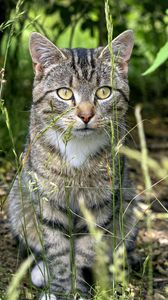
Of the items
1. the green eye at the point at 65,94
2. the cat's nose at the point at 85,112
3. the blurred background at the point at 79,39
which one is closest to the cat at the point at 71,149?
the green eye at the point at 65,94

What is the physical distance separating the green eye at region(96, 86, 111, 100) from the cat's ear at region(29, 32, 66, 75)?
281 mm

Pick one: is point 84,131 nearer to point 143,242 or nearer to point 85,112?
point 85,112

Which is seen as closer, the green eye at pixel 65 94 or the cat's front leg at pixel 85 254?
the green eye at pixel 65 94

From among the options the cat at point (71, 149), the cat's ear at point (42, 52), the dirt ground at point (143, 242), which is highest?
the cat's ear at point (42, 52)

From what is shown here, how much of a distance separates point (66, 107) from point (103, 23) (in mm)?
2622

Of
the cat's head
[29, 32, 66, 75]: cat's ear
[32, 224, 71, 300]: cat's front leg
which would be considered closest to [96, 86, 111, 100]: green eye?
the cat's head

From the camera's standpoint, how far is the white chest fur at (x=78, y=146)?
3.40 m

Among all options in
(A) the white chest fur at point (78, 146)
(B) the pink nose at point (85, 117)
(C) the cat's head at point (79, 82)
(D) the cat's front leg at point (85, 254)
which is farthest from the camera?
(D) the cat's front leg at point (85, 254)

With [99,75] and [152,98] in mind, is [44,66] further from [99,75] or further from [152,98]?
[152,98]

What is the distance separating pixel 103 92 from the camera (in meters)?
3.37

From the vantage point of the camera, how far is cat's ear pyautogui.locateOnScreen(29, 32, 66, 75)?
3404 millimetres

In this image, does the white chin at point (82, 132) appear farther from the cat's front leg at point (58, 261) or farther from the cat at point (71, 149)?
the cat's front leg at point (58, 261)

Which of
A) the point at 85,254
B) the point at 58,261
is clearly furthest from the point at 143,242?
the point at 58,261

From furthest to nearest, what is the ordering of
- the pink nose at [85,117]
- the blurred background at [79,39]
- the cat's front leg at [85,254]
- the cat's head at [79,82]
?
the blurred background at [79,39], the cat's front leg at [85,254], the cat's head at [79,82], the pink nose at [85,117]
